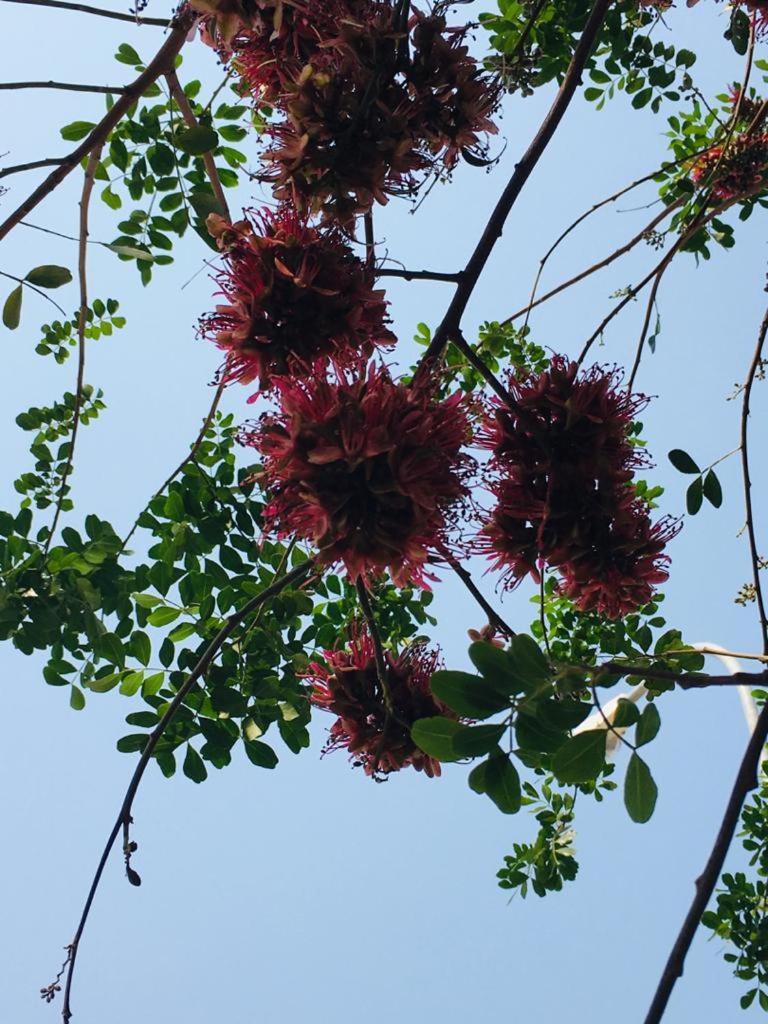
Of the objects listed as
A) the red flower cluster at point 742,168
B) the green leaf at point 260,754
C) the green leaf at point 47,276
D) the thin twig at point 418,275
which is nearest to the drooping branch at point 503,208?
the thin twig at point 418,275

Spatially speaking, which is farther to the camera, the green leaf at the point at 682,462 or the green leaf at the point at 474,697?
the green leaf at the point at 682,462

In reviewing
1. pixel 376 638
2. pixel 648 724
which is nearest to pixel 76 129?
pixel 376 638

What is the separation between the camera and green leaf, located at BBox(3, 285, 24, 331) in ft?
5.98

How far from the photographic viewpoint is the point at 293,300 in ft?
5.10

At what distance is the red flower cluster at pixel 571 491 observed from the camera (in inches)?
64.2

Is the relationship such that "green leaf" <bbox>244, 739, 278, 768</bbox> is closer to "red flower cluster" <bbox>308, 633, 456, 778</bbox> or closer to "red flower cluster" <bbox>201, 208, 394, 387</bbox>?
"red flower cluster" <bbox>308, 633, 456, 778</bbox>

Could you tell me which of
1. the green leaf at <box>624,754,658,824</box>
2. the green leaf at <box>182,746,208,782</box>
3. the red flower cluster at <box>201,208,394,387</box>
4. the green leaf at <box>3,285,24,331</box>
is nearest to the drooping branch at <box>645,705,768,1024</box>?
the green leaf at <box>624,754,658,824</box>

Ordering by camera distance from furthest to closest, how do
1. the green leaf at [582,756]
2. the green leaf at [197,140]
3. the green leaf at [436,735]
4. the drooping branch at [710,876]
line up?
the green leaf at [197,140], the green leaf at [436,735], the green leaf at [582,756], the drooping branch at [710,876]

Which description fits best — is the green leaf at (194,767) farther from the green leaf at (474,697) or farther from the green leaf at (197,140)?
the green leaf at (197,140)

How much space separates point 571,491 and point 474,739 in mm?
514

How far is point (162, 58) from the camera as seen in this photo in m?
1.71

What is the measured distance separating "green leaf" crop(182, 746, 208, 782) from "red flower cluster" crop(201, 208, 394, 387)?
898 millimetres

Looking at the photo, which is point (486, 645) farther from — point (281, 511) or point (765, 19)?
point (765, 19)

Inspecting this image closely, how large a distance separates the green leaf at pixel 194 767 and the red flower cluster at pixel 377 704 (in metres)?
0.32
